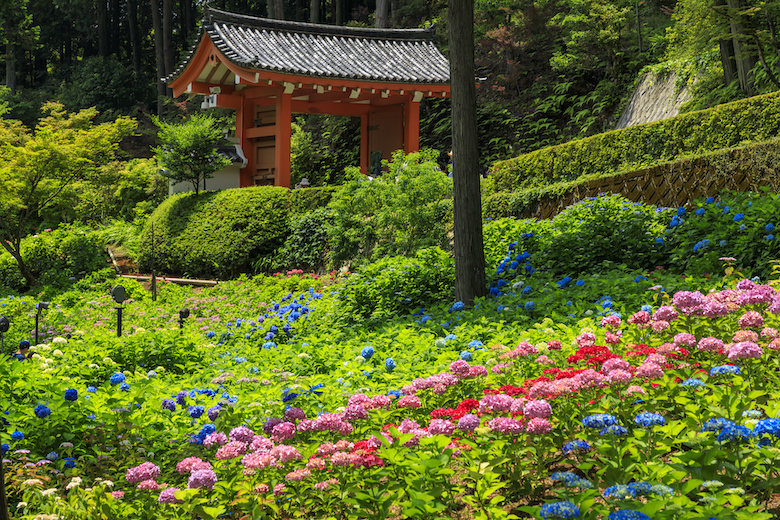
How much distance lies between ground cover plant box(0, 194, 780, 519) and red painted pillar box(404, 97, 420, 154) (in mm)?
12601

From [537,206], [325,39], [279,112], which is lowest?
[537,206]

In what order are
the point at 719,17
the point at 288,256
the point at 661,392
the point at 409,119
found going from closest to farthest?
the point at 661,392 < the point at 719,17 < the point at 288,256 < the point at 409,119

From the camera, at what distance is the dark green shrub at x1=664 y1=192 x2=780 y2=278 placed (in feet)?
19.2

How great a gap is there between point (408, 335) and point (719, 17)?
9.54 m

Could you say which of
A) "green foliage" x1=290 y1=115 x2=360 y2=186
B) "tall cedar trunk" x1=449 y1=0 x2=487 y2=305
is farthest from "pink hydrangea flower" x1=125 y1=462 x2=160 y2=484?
"green foliage" x1=290 y1=115 x2=360 y2=186

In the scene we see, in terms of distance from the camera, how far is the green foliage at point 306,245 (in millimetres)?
12734

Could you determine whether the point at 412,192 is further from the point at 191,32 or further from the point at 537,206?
the point at 191,32

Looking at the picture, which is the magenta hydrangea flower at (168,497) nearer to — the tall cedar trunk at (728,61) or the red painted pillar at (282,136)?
the tall cedar trunk at (728,61)

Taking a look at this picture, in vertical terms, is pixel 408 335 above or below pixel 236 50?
below

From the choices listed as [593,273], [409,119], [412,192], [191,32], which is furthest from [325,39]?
[191,32]

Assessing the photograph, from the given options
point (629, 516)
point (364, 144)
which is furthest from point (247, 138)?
point (629, 516)

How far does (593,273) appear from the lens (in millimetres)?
6848

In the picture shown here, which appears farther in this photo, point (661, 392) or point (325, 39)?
point (325, 39)

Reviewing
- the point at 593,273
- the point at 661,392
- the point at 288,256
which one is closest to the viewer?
the point at 661,392
